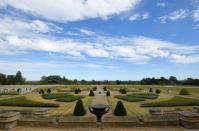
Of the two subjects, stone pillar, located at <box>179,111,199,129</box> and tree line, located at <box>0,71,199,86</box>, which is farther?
tree line, located at <box>0,71,199,86</box>

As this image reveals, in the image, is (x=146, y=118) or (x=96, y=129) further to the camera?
(x=146, y=118)

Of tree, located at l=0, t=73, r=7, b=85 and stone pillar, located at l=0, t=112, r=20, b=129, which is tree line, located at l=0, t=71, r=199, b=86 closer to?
tree, located at l=0, t=73, r=7, b=85

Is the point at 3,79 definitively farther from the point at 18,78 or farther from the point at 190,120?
the point at 190,120

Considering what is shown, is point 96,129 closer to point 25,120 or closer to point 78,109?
point 25,120

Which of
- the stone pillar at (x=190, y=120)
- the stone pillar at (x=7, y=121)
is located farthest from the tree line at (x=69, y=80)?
the stone pillar at (x=7, y=121)

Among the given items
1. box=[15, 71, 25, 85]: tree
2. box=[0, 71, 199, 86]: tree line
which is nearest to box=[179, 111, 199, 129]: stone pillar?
box=[0, 71, 199, 86]: tree line

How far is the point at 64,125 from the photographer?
35.6 feet

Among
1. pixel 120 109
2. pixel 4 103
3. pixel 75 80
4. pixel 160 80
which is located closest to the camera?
pixel 120 109

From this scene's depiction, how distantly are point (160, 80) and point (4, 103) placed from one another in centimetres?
8130

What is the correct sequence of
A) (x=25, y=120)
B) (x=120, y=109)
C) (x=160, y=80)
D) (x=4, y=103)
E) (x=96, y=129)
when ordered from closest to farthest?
(x=96, y=129)
(x=25, y=120)
(x=120, y=109)
(x=4, y=103)
(x=160, y=80)

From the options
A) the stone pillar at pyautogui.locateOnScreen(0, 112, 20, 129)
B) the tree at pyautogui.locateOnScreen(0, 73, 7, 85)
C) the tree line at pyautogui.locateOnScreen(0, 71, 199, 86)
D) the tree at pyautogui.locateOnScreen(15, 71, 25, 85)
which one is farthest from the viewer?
the tree at pyautogui.locateOnScreen(15, 71, 25, 85)

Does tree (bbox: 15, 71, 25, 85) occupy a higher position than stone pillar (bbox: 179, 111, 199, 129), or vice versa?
tree (bbox: 15, 71, 25, 85)

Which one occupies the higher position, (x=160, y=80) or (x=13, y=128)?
(x=160, y=80)

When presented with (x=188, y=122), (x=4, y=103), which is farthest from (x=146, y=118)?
(x=4, y=103)
